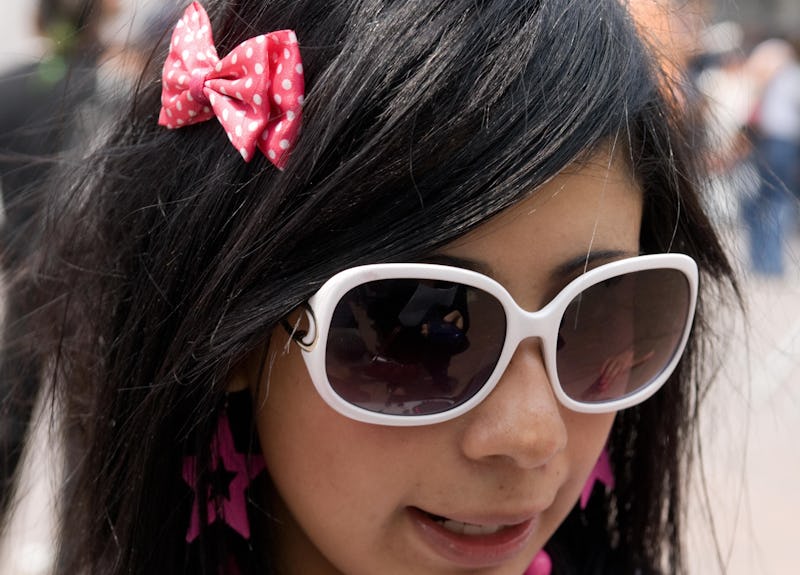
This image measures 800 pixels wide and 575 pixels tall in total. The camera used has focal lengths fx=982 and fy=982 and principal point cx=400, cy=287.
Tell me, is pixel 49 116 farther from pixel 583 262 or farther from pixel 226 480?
pixel 583 262

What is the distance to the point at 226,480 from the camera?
126cm

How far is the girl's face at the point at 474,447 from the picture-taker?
3.51 ft

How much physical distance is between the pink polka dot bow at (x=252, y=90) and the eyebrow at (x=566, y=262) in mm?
207

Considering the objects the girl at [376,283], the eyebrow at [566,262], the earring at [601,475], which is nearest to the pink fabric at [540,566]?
the earring at [601,475]

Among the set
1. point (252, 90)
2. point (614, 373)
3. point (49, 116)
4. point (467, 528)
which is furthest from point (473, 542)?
point (49, 116)

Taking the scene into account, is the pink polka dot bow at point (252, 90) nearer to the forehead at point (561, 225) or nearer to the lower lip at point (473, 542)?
the forehead at point (561, 225)

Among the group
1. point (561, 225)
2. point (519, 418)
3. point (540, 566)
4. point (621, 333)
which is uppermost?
point (561, 225)

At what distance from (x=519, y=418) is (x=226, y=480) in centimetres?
42

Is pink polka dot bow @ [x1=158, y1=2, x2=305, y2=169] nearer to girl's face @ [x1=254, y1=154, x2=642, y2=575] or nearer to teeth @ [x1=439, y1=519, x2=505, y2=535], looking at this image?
girl's face @ [x1=254, y1=154, x2=642, y2=575]

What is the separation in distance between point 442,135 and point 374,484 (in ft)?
1.30

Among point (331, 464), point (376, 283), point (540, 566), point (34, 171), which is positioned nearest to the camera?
point (376, 283)

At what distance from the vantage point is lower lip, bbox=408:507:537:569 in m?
1.15

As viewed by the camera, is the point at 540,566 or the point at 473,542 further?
the point at 540,566

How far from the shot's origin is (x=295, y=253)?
1066mm
